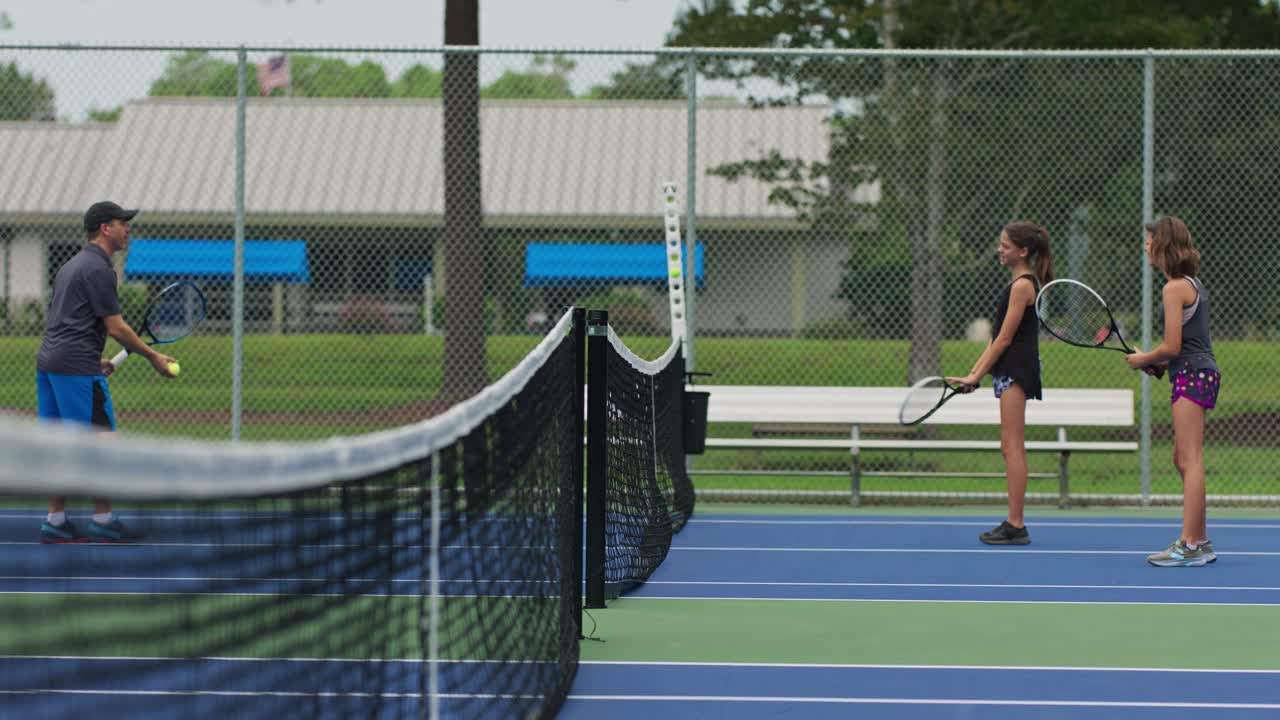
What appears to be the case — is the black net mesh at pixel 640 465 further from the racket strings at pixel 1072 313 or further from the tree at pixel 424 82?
the tree at pixel 424 82

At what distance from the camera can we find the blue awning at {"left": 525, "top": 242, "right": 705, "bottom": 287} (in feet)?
39.7

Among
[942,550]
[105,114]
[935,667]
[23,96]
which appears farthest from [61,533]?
[105,114]

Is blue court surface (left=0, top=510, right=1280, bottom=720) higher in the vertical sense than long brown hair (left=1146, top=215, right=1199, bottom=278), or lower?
lower

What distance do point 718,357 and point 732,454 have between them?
9.22 ft

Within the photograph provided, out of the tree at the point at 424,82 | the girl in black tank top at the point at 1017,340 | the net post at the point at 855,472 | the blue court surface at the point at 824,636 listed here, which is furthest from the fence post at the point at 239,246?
the girl in black tank top at the point at 1017,340

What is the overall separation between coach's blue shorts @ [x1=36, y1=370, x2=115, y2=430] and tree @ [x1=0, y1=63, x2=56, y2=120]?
11.6 ft

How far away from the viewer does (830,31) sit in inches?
642

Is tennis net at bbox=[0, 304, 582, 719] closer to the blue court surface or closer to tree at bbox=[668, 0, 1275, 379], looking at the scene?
the blue court surface

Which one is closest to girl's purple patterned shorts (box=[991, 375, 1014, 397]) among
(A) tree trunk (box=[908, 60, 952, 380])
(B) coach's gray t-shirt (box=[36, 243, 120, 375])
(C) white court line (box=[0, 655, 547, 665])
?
(A) tree trunk (box=[908, 60, 952, 380])

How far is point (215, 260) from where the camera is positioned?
12789mm

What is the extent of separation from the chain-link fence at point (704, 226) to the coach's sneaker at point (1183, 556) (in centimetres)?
246

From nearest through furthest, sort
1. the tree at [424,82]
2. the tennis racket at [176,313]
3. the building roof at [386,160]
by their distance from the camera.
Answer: the tennis racket at [176,313] → the building roof at [386,160] → the tree at [424,82]

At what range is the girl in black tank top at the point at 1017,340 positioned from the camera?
949 cm

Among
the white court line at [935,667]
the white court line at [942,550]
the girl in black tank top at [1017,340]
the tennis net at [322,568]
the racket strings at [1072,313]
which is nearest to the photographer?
the tennis net at [322,568]
